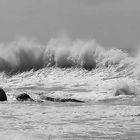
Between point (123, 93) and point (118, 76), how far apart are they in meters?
7.04

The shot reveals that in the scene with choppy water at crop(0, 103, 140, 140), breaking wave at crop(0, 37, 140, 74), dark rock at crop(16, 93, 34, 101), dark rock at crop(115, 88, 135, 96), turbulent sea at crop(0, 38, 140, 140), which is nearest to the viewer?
choppy water at crop(0, 103, 140, 140)

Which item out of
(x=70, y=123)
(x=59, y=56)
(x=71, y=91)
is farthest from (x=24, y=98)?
(x=59, y=56)

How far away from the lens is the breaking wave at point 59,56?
29.8m

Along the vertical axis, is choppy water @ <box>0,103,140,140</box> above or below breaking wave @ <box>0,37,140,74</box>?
below

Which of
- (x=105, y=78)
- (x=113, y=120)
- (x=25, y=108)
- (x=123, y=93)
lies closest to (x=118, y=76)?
(x=105, y=78)

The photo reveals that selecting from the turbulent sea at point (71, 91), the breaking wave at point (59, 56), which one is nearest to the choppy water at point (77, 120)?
the turbulent sea at point (71, 91)

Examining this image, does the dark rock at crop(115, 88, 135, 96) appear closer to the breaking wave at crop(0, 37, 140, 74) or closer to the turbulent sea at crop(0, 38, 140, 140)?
the turbulent sea at crop(0, 38, 140, 140)

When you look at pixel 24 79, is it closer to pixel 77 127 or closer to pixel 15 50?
pixel 15 50

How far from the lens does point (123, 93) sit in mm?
17922

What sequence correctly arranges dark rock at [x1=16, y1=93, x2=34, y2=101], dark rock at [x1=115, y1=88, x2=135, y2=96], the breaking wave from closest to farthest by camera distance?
dark rock at [x1=16, y1=93, x2=34, y2=101] < dark rock at [x1=115, y1=88, x2=135, y2=96] < the breaking wave

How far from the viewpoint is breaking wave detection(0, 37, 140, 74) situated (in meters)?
29.8

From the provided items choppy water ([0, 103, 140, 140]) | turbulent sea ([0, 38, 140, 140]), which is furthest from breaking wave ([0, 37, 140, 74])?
choppy water ([0, 103, 140, 140])

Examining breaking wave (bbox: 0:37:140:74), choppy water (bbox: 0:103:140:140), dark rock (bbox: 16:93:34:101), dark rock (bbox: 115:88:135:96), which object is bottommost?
choppy water (bbox: 0:103:140:140)

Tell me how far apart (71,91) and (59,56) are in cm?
1400
